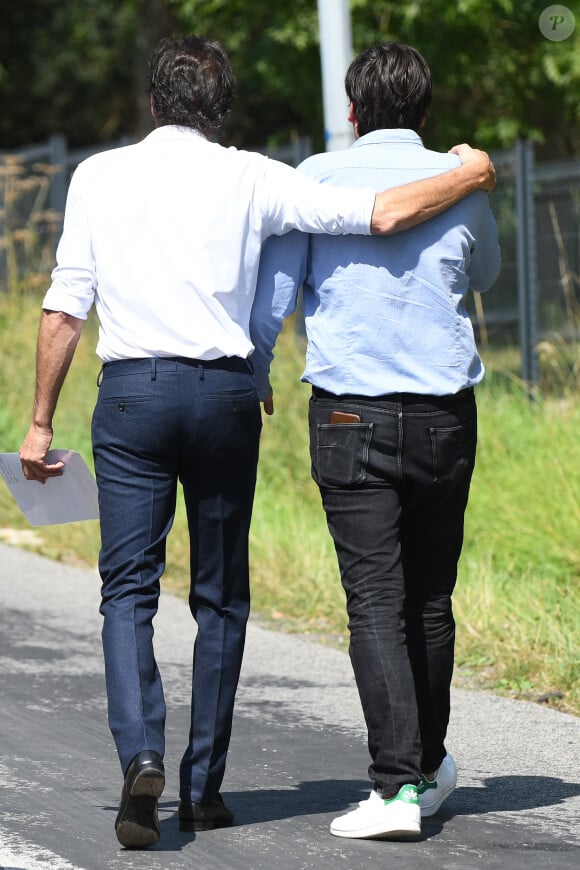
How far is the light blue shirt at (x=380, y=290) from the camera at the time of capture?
3844 millimetres

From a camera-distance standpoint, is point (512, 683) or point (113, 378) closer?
point (113, 378)

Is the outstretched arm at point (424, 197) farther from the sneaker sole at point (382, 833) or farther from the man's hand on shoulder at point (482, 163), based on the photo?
the sneaker sole at point (382, 833)

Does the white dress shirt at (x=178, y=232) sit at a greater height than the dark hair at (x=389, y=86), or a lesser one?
lesser

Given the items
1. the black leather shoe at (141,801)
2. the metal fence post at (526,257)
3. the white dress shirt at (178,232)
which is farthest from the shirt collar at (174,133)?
the metal fence post at (526,257)

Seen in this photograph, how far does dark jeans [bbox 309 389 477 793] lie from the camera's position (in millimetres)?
3826

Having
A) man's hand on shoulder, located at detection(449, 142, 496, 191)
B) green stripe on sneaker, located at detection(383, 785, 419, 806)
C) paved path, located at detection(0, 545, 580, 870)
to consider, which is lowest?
paved path, located at detection(0, 545, 580, 870)

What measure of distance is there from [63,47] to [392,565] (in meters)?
34.4

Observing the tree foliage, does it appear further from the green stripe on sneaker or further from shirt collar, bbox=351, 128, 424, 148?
the green stripe on sneaker

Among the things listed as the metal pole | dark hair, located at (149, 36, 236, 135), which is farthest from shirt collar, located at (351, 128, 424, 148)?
the metal pole

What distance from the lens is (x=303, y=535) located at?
788cm

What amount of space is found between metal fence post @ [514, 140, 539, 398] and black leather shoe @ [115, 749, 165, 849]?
24.2ft

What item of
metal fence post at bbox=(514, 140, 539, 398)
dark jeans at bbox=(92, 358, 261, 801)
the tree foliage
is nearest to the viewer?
dark jeans at bbox=(92, 358, 261, 801)

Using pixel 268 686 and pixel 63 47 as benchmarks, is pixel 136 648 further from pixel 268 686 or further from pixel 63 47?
pixel 63 47

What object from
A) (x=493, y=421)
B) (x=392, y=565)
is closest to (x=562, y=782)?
(x=392, y=565)
